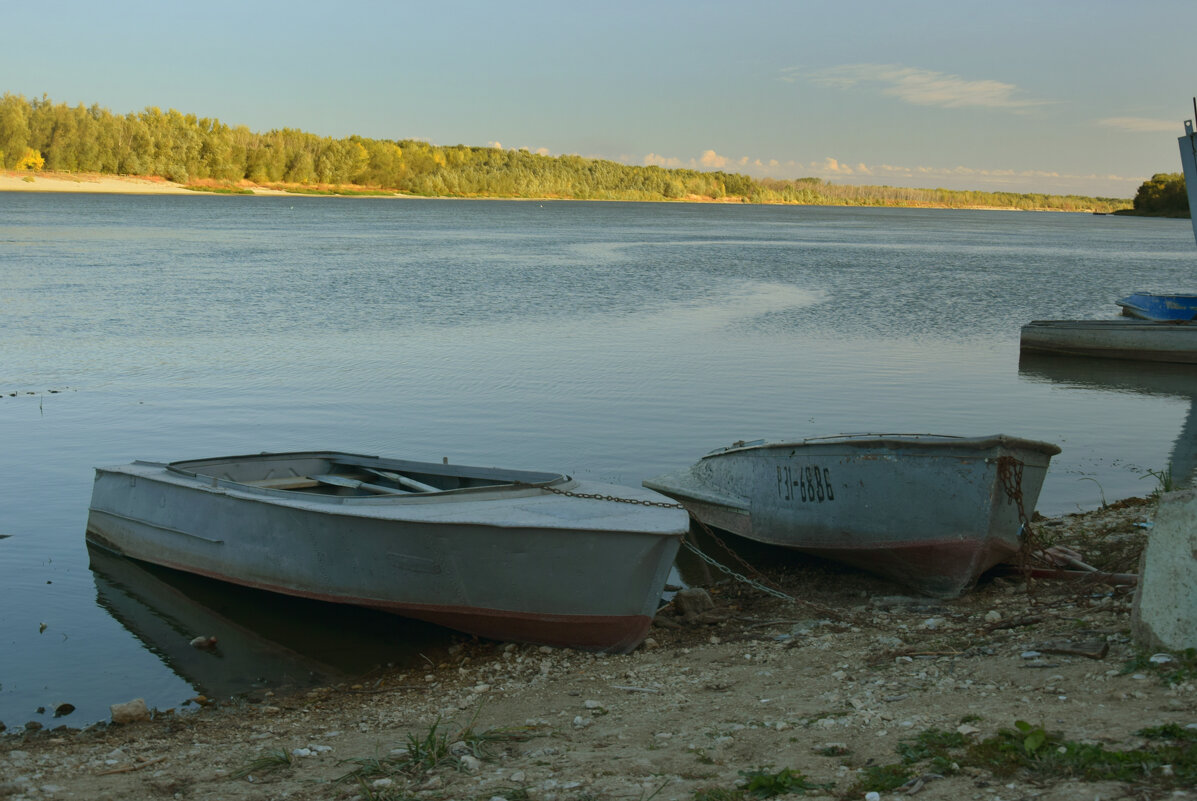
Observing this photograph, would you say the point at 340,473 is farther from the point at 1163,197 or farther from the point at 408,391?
the point at 1163,197

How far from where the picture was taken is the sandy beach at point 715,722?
4254 mm

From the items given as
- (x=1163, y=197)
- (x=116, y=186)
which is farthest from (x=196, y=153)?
(x=1163, y=197)

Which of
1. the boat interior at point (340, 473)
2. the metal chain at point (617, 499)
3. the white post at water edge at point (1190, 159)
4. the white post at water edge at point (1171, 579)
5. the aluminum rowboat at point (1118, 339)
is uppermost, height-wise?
the white post at water edge at point (1190, 159)

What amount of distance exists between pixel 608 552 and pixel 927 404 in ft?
35.8

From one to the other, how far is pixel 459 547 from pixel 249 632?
2147 millimetres

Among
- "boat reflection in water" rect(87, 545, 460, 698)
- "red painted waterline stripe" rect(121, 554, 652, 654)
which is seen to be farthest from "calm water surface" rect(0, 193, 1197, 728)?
"red painted waterline stripe" rect(121, 554, 652, 654)

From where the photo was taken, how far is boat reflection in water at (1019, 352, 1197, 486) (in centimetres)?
1869

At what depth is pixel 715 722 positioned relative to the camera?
5223mm

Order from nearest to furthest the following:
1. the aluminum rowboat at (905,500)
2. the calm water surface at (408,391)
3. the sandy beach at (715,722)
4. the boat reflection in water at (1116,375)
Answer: the sandy beach at (715,722) → the aluminum rowboat at (905,500) → the calm water surface at (408,391) → the boat reflection in water at (1116,375)

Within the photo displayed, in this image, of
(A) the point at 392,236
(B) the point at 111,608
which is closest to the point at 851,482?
(B) the point at 111,608

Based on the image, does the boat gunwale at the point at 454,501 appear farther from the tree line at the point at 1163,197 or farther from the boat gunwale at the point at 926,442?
the tree line at the point at 1163,197

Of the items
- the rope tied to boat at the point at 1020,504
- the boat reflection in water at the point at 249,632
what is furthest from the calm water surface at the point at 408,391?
the rope tied to boat at the point at 1020,504

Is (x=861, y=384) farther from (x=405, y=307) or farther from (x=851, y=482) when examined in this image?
(x=405, y=307)

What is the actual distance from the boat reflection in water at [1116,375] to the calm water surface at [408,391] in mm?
101
